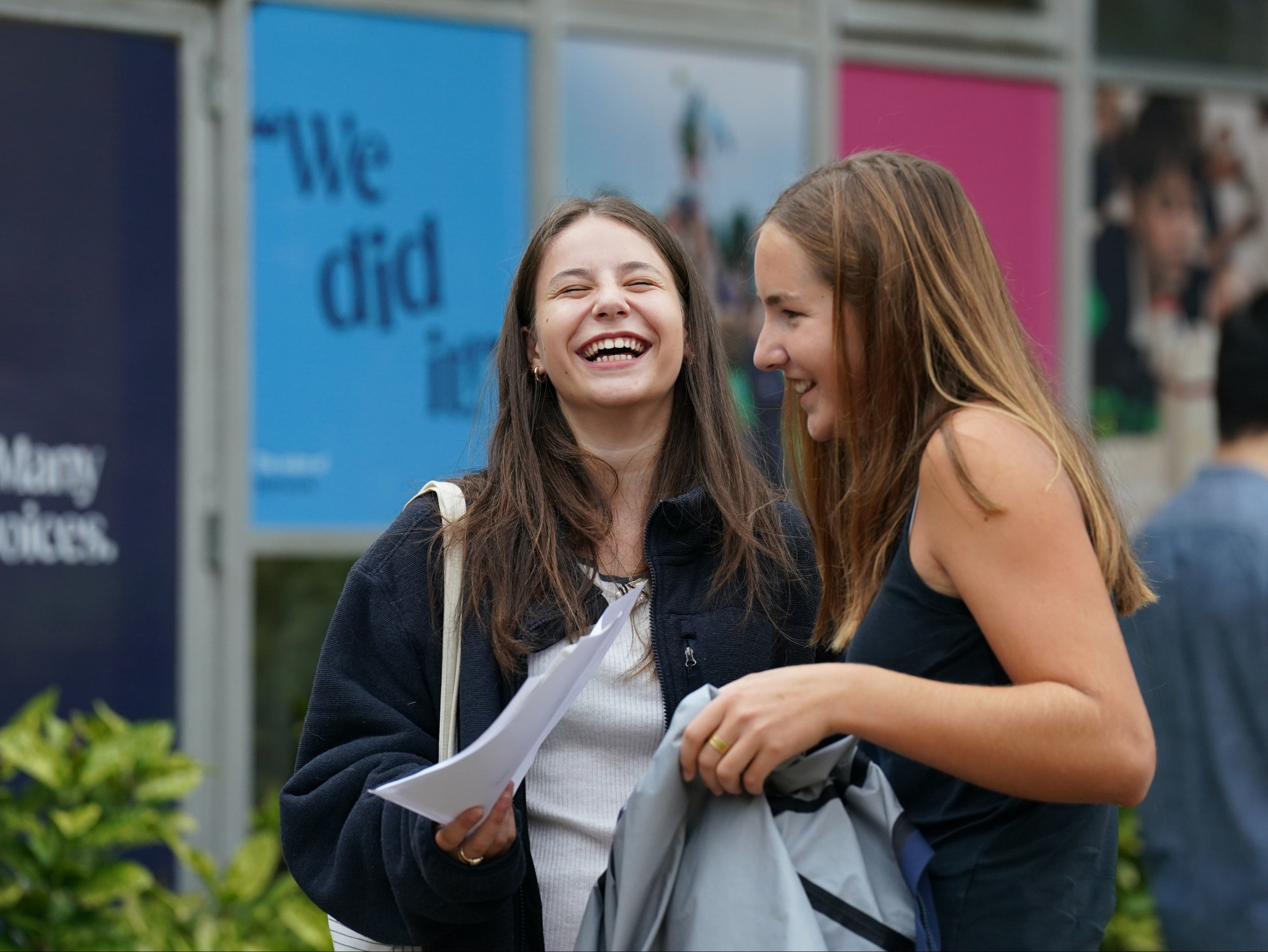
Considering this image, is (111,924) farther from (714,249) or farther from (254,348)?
(714,249)

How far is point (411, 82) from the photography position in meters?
5.07

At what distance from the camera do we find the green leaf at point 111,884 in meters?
3.89

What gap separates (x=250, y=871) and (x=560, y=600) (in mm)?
2497

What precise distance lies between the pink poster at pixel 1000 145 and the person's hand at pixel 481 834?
4.36 meters

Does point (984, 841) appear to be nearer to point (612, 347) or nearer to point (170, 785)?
point (612, 347)

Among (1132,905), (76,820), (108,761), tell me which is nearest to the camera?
(76,820)

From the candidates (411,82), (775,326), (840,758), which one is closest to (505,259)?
(411,82)

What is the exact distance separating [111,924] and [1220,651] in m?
2.91

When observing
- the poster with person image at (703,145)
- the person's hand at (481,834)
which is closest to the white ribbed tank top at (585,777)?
the person's hand at (481,834)

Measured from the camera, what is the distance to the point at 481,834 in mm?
1894

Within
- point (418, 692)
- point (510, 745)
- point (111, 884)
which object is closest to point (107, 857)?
point (111, 884)

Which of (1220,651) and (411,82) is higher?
(411,82)

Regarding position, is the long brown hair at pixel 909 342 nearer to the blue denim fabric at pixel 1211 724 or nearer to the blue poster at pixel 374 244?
the blue denim fabric at pixel 1211 724

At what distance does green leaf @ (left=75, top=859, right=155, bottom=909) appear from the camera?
3891mm
